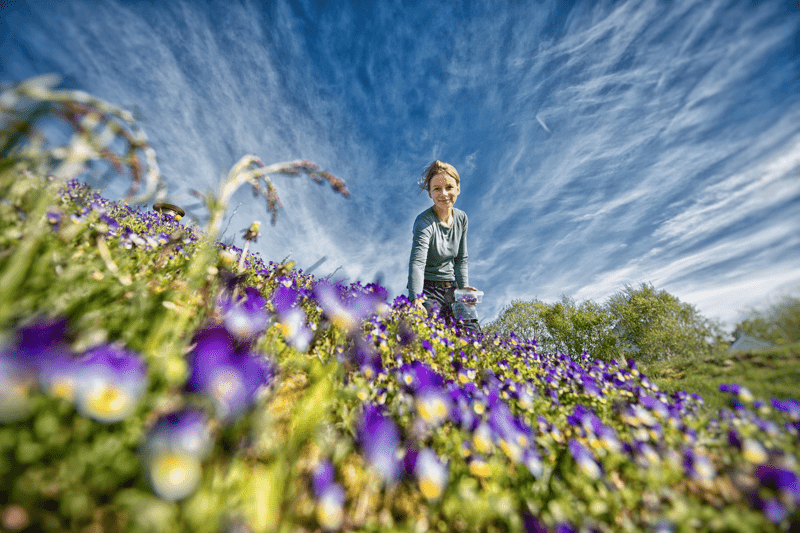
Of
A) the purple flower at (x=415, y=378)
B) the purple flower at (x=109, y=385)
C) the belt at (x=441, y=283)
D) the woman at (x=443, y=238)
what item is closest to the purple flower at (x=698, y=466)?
the purple flower at (x=415, y=378)

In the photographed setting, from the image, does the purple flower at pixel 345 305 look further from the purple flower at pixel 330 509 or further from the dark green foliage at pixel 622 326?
the dark green foliage at pixel 622 326

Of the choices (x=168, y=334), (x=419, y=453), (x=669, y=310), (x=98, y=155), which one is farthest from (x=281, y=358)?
(x=669, y=310)

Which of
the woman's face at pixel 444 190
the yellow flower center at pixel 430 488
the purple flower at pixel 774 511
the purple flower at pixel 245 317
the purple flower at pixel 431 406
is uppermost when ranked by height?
the woman's face at pixel 444 190

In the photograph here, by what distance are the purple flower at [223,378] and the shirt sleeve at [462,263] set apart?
5133 mm

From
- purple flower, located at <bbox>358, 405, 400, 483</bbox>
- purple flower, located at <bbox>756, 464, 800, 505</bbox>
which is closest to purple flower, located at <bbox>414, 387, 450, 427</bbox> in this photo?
purple flower, located at <bbox>358, 405, 400, 483</bbox>

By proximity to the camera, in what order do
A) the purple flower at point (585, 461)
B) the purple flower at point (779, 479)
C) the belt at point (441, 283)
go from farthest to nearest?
the belt at point (441, 283) < the purple flower at point (585, 461) < the purple flower at point (779, 479)

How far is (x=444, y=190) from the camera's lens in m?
5.71

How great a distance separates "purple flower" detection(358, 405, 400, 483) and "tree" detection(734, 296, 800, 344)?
7.91 ft

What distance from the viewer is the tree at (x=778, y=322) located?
1.68 metres

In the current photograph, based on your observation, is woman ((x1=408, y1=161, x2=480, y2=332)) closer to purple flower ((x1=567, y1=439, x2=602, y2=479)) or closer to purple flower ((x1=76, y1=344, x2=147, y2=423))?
purple flower ((x1=567, y1=439, x2=602, y2=479))

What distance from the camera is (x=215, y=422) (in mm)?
1085

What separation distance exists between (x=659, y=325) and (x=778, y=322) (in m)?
3.99

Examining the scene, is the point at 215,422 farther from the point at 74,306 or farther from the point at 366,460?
the point at 74,306

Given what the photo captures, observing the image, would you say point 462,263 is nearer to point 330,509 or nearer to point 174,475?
point 330,509
